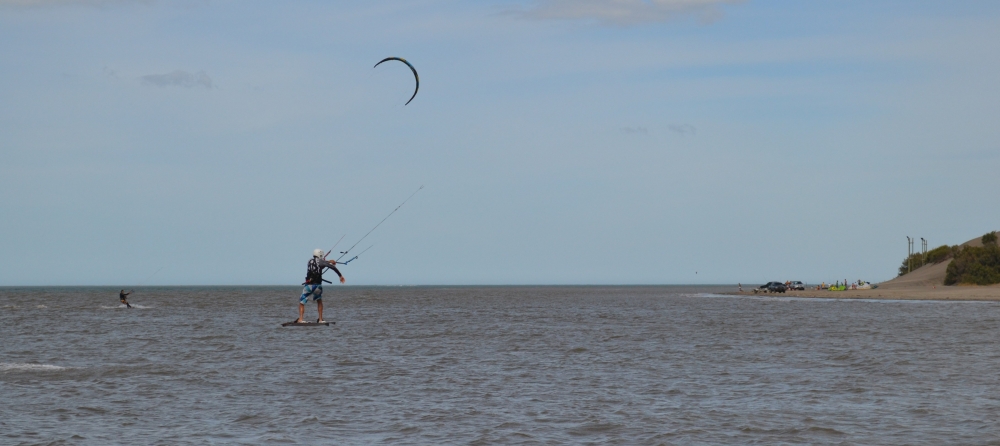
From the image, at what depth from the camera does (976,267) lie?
10194 cm

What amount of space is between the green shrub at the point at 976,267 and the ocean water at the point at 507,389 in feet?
234

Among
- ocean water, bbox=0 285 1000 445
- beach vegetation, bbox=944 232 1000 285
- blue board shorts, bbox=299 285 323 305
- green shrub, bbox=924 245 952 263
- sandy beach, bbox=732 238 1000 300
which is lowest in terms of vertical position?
ocean water, bbox=0 285 1000 445

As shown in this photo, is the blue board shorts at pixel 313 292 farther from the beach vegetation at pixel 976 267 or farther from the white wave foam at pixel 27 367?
the beach vegetation at pixel 976 267

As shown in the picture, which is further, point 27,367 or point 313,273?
point 313,273

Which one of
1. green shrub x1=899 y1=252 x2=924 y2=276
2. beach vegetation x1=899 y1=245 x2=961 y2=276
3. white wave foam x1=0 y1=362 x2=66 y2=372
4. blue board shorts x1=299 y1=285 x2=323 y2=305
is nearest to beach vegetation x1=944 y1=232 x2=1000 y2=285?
beach vegetation x1=899 y1=245 x2=961 y2=276

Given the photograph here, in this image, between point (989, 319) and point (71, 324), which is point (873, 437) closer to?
point (989, 319)

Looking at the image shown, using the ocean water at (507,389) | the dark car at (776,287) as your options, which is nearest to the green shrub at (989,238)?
the dark car at (776,287)

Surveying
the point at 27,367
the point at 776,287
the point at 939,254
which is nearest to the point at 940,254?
the point at 939,254

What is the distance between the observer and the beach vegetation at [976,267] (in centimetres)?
9950

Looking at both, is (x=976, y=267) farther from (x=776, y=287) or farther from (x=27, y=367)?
(x=27, y=367)

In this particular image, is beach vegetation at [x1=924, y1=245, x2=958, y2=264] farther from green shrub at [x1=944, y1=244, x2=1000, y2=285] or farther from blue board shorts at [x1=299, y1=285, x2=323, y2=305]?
blue board shorts at [x1=299, y1=285, x2=323, y2=305]

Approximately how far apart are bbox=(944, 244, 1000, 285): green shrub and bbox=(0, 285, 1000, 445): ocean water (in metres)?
71.2

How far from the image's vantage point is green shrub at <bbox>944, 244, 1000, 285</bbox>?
326ft

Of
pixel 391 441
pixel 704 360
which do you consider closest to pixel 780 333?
pixel 704 360
